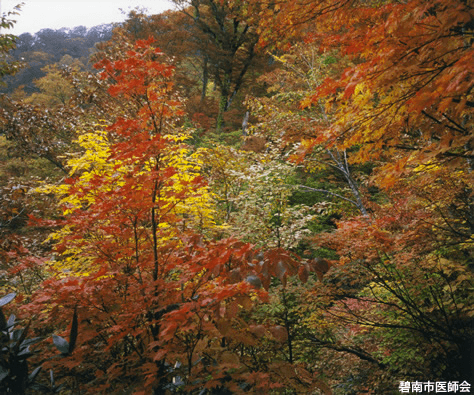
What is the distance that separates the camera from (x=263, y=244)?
15.5 feet

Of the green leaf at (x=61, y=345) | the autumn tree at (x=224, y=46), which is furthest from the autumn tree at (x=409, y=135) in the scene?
the autumn tree at (x=224, y=46)

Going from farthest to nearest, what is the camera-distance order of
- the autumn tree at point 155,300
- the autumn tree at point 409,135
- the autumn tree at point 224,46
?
Result: the autumn tree at point 224,46
the autumn tree at point 409,135
the autumn tree at point 155,300

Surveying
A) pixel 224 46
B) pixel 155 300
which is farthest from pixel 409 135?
pixel 224 46

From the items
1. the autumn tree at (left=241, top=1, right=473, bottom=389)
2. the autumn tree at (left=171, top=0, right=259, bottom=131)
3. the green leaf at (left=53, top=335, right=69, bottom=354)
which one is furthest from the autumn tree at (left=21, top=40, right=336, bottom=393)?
the autumn tree at (left=171, top=0, right=259, bottom=131)

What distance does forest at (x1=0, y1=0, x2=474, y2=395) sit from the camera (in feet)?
6.56

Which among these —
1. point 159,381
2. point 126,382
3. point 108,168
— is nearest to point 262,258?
point 159,381

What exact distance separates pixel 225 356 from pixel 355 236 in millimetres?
3020

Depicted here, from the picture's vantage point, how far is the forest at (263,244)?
2.00 m

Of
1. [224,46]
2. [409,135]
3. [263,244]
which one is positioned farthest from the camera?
[224,46]

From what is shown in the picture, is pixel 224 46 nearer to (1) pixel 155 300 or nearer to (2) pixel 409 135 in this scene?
(2) pixel 409 135

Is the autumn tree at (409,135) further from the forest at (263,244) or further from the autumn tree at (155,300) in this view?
the autumn tree at (155,300)

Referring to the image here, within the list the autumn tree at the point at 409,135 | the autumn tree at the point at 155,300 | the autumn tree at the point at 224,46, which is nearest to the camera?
the autumn tree at the point at 155,300

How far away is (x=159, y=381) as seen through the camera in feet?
7.49

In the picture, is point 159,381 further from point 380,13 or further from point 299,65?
point 299,65
